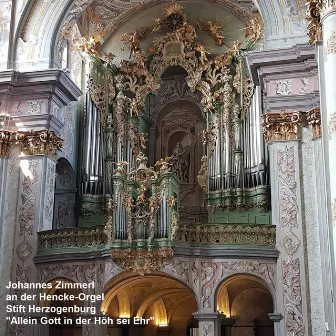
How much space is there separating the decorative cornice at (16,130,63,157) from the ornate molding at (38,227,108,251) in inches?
97.5

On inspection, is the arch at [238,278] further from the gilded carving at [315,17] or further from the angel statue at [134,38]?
the angel statue at [134,38]

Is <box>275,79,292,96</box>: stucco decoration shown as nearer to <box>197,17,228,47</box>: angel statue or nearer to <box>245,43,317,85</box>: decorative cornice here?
<box>245,43,317,85</box>: decorative cornice

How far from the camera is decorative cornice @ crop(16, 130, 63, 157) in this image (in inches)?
771

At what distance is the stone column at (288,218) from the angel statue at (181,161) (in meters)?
5.15

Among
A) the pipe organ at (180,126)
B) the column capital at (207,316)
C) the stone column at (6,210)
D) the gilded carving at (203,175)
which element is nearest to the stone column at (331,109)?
the column capital at (207,316)

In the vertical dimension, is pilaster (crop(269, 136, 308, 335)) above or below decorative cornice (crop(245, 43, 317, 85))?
below

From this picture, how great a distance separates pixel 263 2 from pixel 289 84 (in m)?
2.60

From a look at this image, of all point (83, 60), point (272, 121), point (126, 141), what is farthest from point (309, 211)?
point (83, 60)

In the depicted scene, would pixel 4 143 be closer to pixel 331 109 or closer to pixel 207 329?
pixel 207 329

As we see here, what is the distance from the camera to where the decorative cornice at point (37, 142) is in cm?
1958

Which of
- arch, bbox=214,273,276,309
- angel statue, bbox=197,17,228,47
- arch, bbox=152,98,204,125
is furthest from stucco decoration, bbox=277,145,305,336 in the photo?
angel statue, bbox=197,17,228,47

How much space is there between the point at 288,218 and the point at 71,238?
595 cm

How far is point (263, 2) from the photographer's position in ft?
62.6

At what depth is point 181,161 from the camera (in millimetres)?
23109
